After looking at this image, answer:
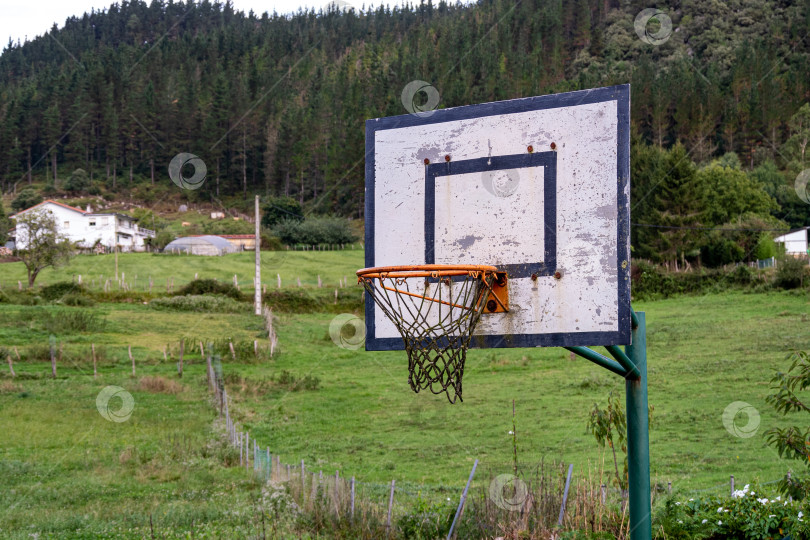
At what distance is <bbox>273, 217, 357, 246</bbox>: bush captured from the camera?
244 feet

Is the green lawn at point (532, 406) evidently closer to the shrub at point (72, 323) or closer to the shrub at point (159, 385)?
the shrub at point (159, 385)

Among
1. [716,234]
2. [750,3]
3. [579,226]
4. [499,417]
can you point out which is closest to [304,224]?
[716,234]

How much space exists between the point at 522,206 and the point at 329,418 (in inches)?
647

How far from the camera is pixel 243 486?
48.3ft

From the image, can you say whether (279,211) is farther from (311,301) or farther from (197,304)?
(197,304)

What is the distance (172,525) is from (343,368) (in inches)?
691

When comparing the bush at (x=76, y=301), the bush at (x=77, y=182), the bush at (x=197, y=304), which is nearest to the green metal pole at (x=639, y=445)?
the bush at (x=197, y=304)

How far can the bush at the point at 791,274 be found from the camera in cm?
3750

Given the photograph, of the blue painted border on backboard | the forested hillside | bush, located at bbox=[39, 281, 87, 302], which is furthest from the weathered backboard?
the forested hillside

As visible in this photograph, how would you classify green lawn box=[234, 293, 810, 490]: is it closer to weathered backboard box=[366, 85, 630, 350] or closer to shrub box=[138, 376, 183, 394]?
shrub box=[138, 376, 183, 394]

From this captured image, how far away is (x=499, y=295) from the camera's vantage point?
6.70m

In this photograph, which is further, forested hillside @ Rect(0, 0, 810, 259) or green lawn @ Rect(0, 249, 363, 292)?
forested hillside @ Rect(0, 0, 810, 259)

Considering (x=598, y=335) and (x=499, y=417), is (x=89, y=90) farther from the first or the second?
(x=598, y=335)

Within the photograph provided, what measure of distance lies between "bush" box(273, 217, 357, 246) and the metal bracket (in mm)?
68063
